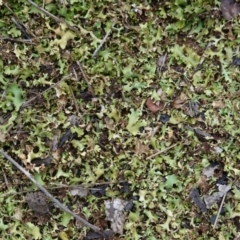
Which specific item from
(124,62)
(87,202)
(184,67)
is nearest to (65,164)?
(87,202)

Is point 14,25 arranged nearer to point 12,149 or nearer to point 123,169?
point 12,149

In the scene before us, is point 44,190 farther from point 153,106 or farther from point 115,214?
point 153,106

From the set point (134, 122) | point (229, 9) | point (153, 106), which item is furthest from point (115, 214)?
point (229, 9)

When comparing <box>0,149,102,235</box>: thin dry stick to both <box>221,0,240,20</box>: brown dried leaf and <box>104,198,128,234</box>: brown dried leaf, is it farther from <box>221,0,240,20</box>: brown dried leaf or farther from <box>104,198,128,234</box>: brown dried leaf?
<box>221,0,240,20</box>: brown dried leaf

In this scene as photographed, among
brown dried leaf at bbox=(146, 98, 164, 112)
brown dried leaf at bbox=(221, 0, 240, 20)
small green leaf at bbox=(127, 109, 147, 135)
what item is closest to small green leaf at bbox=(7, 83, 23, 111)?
small green leaf at bbox=(127, 109, 147, 135)

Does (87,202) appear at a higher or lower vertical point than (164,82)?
lower

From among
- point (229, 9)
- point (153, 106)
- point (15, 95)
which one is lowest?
point (15, 95)

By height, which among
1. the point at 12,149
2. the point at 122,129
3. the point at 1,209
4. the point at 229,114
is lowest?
the point at 1,209

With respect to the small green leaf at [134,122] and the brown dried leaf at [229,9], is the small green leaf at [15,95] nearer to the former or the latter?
the small green leaf at [134,122]

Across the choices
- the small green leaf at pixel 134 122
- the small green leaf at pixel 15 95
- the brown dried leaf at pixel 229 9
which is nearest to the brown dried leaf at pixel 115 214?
the small green leaf at pixel 134 122
